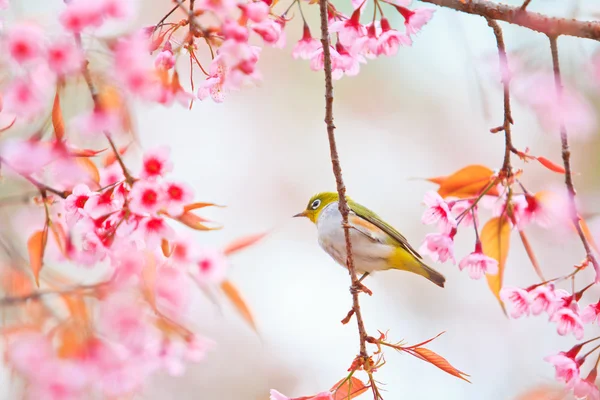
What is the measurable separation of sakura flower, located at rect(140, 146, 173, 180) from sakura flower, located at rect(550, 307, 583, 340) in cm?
92

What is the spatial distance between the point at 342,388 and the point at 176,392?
154 inches

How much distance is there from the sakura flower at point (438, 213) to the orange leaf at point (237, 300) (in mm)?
463

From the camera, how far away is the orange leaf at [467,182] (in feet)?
5.58

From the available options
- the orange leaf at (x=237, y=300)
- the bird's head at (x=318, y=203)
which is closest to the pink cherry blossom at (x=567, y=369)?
the orange leaf at (x=237, y=300)

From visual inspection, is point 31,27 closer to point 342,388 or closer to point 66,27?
point 66,27

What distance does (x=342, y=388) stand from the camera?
1.60 metres

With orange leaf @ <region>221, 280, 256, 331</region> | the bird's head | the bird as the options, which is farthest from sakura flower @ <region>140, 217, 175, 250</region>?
the bird's head

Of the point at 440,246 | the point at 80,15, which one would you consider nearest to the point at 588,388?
the point at 440,246

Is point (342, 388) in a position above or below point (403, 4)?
below

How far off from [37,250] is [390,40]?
0.92m

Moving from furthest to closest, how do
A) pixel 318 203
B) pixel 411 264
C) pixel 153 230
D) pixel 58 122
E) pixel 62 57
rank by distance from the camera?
pixel 318 203 → pixel 411 264 → pixel 153 230 → pixel 58 122 → pixel 62 57

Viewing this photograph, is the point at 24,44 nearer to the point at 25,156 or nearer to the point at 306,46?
the point at 25,156

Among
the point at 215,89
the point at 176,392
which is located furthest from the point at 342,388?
the point at 176,392

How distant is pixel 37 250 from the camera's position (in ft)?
5.10
